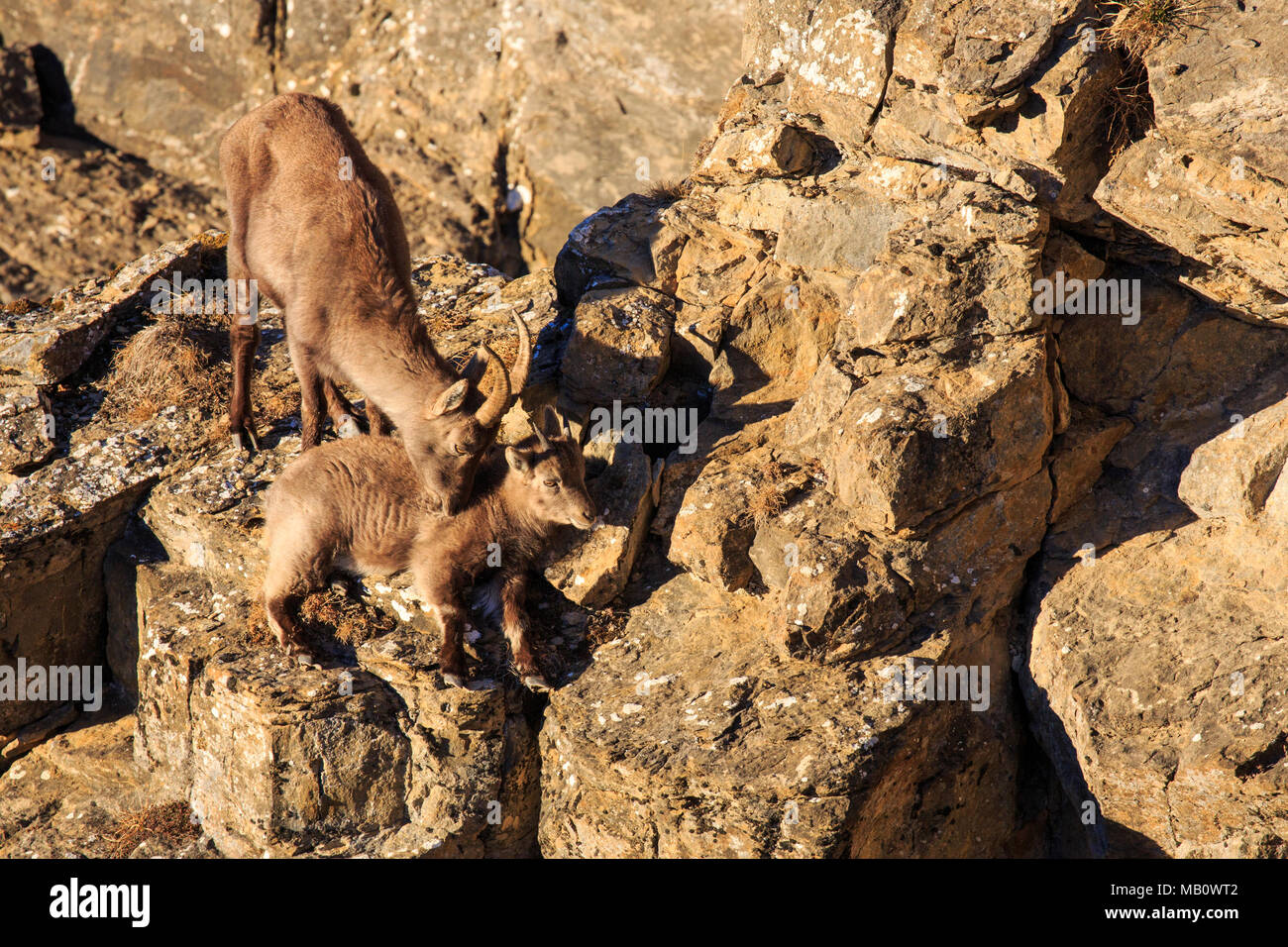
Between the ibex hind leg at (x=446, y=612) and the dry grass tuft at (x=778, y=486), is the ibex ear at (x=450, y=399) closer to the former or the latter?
the ibex hind leg at (x=446, y=612)

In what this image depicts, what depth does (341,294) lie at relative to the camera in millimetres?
8305

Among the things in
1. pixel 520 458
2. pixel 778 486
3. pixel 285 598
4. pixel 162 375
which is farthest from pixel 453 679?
pixel 162 375

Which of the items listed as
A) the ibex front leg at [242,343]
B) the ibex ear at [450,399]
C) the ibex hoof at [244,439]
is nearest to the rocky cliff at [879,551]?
the ibex hoof at [244,439]

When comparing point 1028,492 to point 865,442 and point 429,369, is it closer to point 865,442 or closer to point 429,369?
point 865,442

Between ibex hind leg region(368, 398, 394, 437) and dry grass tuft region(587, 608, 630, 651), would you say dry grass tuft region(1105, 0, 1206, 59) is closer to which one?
dry grass tuft region(587, 608, 630, 651)

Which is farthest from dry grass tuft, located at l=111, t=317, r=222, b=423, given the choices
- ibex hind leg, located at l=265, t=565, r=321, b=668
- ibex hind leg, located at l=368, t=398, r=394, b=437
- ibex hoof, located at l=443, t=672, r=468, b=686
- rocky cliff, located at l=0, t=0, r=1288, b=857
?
ibex hoof, located at l=443, t=672, r=468, b=686

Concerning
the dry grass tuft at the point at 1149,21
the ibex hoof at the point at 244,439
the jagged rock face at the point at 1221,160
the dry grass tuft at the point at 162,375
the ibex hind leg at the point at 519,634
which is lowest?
the ibex hind leg at the point at 519,634

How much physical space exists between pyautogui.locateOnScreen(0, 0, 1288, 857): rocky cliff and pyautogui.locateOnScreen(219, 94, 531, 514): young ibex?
0.89 m

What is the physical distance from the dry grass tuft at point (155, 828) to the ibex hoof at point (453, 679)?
2108 millimetres

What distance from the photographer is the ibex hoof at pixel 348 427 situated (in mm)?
8906

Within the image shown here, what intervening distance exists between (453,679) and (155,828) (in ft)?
7.99

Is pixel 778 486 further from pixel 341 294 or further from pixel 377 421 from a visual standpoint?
pixel 341 294

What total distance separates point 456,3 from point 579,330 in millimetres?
10525

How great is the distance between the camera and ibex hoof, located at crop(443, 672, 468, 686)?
24.8ft
